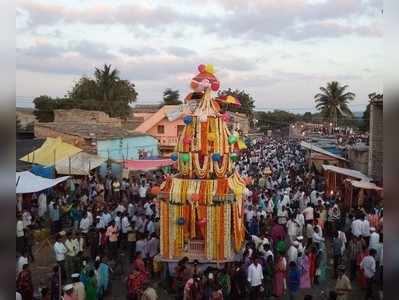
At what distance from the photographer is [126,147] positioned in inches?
1153

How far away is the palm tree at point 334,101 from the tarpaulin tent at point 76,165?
33.4 meters

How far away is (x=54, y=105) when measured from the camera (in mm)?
42562

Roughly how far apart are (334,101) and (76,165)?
34.6 meters

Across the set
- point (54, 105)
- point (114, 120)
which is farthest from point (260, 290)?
point (54, 105)

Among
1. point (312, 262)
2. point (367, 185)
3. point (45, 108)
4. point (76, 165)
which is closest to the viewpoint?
point (312, 262)

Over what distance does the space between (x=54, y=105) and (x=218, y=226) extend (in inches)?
1364

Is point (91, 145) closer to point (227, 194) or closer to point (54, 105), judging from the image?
point (227, 194)

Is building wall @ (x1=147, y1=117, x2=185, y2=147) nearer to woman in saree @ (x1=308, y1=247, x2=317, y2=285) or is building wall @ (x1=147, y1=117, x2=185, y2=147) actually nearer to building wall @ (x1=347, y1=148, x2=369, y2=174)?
building wall @ (x1=347, y1=148, x2=369, y2=174)

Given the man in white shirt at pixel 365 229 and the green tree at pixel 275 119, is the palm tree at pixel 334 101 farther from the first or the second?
the man in white shirt at pixel 365 229

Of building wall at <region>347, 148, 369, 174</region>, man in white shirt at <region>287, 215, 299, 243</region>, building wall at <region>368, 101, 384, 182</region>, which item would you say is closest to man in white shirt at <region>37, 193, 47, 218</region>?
man in white shirt at <region>287, 215, 299, 243</region>

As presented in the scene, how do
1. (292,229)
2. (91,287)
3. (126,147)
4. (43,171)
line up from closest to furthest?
(91,287)
(292,229)
(43,171)
(126,147)

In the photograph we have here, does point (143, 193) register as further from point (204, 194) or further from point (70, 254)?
point (70, 254)

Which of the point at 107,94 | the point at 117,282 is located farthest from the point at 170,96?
the point at 117,282

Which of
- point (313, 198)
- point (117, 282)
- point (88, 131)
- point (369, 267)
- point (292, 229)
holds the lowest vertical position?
point (117, 282)
